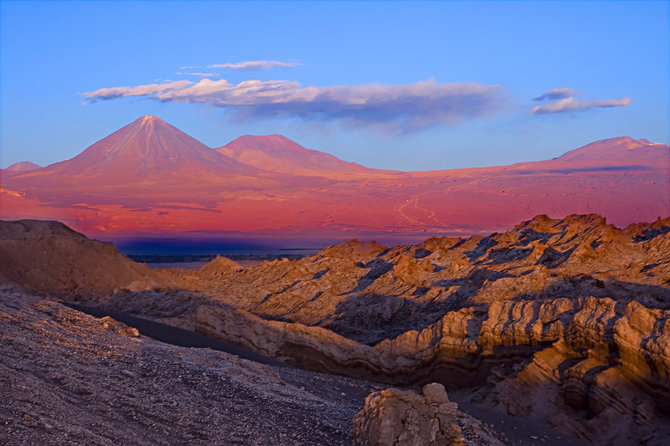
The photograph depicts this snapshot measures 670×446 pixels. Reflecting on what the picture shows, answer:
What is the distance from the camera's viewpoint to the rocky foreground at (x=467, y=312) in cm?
1272

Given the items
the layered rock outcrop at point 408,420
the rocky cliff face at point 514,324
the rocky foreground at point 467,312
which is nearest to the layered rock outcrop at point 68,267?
the rocky foreground at point 467,312

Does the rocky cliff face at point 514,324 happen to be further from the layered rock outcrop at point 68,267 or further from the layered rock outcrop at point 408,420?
the layered rock outcrop at point 68,267

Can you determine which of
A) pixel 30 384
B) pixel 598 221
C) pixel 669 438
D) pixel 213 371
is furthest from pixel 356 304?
pixel 30 384

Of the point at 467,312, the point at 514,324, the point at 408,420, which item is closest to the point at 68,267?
the point at 467,312

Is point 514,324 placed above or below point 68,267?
above

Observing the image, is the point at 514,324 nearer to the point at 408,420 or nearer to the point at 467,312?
the point at 467,312

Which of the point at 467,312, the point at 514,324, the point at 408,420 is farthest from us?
the point at 467,312

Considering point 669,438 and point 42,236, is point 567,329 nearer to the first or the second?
point 669,438

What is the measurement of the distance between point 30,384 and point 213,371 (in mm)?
3934

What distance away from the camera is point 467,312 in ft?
58.7

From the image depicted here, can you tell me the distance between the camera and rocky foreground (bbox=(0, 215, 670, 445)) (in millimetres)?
12719

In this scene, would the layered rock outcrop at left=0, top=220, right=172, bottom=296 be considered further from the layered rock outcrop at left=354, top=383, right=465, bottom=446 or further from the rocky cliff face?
the layered rock outcrop at left=354, top=383, right=465, bottom=446

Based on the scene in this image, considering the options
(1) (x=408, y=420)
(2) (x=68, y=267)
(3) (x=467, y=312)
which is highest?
(1) (x=408, y=420)

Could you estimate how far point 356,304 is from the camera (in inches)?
1193
